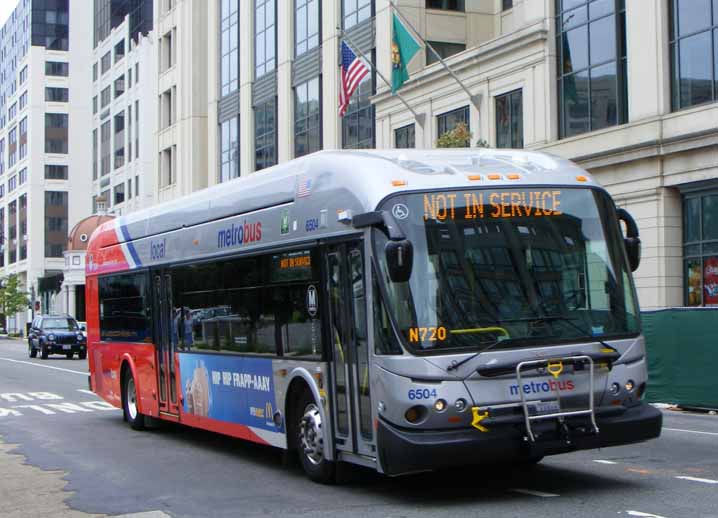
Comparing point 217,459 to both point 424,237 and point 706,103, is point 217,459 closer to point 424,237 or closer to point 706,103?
point 424,237

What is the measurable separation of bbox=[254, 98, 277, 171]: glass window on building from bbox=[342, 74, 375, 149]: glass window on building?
6.97 meters

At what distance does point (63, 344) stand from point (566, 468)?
3859cm

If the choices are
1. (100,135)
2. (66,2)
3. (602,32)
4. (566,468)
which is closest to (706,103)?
(602,32)

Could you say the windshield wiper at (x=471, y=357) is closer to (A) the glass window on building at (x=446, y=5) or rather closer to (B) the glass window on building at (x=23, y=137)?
(A) the glass window on building at (x=446, y=5)

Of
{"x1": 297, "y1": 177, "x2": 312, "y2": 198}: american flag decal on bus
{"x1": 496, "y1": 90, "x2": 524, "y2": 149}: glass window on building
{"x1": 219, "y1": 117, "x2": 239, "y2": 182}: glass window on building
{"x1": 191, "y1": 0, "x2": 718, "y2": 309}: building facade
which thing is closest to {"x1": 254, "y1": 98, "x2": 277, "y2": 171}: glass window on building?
{"x1": 191, "y1": 0, "x2": 718, "y2": 309}: building facade

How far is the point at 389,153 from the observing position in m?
10.5

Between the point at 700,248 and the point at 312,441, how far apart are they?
1870cm

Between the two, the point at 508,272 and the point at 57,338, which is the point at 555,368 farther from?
the point at 57,338

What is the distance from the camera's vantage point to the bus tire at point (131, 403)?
55.6 feet

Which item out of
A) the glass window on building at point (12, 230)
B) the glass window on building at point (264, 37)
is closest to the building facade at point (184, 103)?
the glass window on building at point (264, 37)

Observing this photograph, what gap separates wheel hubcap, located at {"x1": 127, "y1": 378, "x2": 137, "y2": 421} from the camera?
1711 cm

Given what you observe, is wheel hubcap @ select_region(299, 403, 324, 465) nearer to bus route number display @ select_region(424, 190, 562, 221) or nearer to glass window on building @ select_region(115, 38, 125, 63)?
bus route number display @ select_region(424, 190, 562, 221)

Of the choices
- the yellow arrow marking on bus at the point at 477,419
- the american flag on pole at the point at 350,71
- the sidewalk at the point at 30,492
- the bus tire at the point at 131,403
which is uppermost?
the american flag on pole at the point at 350,71

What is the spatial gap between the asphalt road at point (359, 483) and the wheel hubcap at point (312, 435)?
30cm
